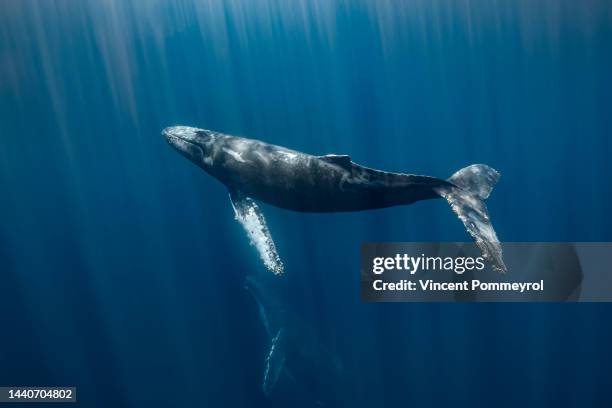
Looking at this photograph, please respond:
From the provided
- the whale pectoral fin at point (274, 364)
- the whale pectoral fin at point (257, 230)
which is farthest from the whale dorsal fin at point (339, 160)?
the whale pectoral fin at point (274, 364)

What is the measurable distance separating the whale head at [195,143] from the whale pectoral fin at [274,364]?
5678mm

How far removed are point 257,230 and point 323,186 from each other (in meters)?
2.08

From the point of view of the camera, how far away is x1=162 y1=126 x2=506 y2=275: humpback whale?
8633mm

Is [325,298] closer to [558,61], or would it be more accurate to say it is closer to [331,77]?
[331,77]

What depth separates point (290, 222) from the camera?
59.0ft

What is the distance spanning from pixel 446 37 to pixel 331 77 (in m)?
6.35

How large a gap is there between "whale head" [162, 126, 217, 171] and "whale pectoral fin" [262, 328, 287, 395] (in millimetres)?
5678

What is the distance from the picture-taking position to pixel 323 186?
9.08 m

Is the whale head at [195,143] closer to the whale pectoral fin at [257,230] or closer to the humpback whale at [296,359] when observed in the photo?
the whale pectoral fin at [257,230]

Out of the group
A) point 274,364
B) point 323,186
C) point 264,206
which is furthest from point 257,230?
point 264,206

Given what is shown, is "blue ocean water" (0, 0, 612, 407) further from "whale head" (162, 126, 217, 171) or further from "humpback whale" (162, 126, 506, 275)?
"humpback whale" (162, 126, 506, 275)

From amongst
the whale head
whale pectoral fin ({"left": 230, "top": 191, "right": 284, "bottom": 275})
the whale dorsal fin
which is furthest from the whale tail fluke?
the whale head

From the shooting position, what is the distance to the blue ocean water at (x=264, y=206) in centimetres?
1634

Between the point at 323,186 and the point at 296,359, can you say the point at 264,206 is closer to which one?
the point at 296,359
